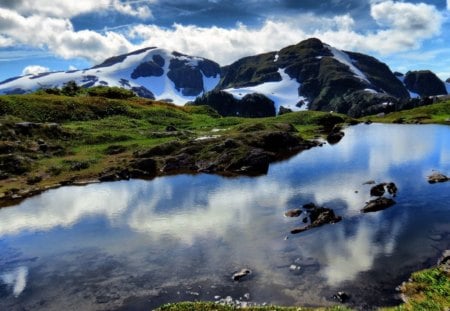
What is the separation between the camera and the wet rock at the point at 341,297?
29047 mm

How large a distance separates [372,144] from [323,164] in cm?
2577

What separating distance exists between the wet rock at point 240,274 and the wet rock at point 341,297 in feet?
22.2

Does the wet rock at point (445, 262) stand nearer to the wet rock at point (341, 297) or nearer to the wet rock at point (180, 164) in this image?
the wet rock at point (341, 297)

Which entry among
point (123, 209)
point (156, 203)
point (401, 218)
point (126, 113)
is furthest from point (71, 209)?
point (126, 113)

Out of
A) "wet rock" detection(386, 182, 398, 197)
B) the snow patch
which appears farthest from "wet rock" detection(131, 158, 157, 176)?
the snow patch

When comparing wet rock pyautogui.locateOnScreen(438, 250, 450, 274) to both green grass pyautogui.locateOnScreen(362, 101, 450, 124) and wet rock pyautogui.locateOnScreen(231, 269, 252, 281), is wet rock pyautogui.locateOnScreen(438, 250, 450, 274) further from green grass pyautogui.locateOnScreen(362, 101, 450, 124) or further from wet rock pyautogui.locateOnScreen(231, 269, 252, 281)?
green grass pyautogui.locateOnScreen(362, 101, 450, 124)

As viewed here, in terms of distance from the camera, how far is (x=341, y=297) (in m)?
29.2

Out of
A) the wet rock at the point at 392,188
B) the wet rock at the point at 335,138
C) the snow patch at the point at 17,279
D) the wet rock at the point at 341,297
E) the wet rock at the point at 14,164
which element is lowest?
the snow patch at the point at 17,279

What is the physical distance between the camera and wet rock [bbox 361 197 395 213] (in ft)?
155

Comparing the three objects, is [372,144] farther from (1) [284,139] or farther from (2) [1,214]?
(2) [1,214]

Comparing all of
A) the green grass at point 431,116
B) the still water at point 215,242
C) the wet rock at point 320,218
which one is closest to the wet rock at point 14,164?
the still water at point 215,242

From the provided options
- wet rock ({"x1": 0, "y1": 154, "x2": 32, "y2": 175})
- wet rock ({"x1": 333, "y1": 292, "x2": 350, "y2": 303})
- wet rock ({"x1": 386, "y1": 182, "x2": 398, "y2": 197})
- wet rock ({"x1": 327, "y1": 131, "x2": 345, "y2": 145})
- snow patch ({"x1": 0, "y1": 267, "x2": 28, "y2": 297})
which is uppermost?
wet rock ({"x1": 0, "y1": 154, "x2": 32, "y2": 175})

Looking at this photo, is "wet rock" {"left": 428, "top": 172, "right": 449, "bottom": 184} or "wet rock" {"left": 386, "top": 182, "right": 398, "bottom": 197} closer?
"wet rock" {"left": 386, "top": 182, "right": 398, "bottom": 197}

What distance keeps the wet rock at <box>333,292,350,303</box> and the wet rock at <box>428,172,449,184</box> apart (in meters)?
33.6
